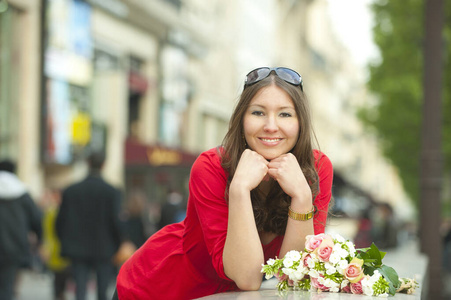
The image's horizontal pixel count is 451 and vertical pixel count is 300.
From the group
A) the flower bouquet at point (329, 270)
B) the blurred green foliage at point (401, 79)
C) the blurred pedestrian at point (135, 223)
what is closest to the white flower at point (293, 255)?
the flower bouquet at point (329, 270)

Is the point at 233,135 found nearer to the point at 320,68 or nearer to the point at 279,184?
the point at 279,184

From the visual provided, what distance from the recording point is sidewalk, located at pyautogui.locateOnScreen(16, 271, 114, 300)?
13219 millimetres

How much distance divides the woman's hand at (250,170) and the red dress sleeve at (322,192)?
0.28 meters

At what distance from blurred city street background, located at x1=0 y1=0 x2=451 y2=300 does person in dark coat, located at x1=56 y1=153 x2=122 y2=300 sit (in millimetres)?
2530

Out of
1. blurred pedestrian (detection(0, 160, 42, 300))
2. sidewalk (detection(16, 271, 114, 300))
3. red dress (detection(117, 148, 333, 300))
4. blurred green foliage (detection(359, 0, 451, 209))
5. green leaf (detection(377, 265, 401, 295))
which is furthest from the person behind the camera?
blurred green foliage (detection(359, 0, 451, 209))

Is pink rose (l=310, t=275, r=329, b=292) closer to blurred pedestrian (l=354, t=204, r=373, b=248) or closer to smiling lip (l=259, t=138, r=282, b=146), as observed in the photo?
smiling lip (l=259, t=138, r=282, b=146)

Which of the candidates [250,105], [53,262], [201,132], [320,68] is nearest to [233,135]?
[250,105]

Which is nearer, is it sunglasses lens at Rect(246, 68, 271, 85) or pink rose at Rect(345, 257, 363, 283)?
pink rose at Rect(345, 257, 363, 283)

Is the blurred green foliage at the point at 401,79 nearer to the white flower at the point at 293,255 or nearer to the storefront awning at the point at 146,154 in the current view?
the storefront awning at the point at 146,154

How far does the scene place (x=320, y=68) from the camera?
73625mm

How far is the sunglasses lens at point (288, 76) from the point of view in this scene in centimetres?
326

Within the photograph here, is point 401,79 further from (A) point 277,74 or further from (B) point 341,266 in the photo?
(B) point 341,266

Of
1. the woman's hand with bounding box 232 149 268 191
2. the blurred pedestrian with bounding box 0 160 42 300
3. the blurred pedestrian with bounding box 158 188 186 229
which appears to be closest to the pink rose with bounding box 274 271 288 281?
the woman's hand with bounding box 232 149 268 191

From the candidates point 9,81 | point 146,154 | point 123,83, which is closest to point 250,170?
point 9,81
